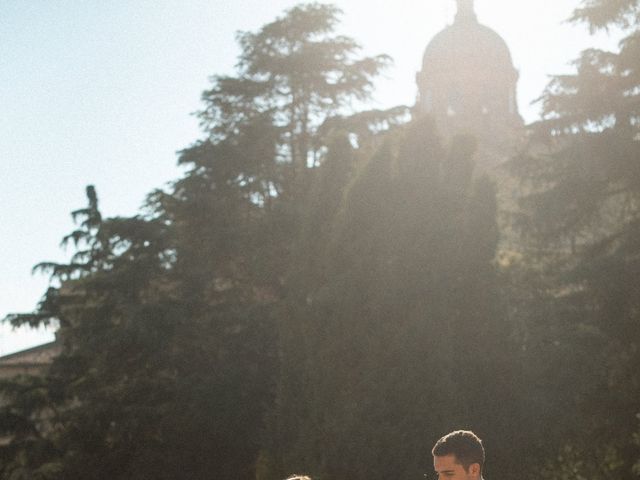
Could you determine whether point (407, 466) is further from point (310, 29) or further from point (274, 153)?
point (310, 29)

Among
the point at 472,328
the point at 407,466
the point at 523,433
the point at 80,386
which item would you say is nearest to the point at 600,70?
the point at 472,328

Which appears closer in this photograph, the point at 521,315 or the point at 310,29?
the point at 521,315

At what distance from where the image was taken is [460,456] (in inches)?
188

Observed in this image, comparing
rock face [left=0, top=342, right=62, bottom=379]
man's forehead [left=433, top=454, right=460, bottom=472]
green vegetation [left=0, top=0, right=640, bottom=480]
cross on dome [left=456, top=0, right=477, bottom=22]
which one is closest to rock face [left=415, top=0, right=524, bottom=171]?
cross on dome [left=456, top=0, right=477, bottom=22]

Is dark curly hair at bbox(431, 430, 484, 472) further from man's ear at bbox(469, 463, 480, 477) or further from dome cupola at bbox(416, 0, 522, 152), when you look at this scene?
dome cupola at bbox(416, 0, 522, 152)

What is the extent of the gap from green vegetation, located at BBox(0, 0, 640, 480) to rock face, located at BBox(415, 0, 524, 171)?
36191 millimetres

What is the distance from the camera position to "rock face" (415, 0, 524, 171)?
197ft

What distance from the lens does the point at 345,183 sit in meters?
17.8

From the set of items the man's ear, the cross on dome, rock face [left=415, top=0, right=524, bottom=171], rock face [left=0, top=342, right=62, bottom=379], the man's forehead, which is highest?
the cross on dome

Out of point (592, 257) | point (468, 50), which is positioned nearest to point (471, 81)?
point (468, 50)

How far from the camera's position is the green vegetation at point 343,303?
1556cm

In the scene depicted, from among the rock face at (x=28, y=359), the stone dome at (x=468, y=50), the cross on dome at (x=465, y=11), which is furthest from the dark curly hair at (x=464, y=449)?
the cross on dome at (x=465, y=11)

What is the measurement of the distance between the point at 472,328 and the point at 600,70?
6.61 m

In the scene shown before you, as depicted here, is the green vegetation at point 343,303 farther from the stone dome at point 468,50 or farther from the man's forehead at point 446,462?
the stone dome at point 468,50
